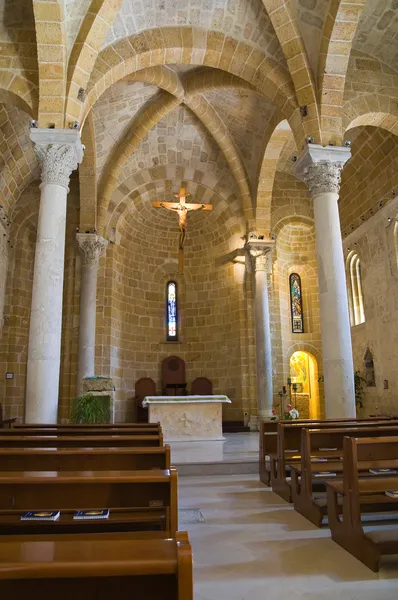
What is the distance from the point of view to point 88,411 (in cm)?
927

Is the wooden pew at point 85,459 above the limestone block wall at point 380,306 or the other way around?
the other way around

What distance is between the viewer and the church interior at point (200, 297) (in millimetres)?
3086

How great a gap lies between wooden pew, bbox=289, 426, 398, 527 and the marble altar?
18.9 feet

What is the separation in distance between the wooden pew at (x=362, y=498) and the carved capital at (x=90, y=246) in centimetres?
1192

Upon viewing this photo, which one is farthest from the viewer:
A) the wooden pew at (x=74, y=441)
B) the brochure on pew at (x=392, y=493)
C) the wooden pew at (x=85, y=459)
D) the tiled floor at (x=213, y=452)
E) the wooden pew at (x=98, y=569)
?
the tiled floor at (x=213, y=452)

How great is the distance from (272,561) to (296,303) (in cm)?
1525

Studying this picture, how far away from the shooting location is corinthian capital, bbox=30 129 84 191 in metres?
9.04

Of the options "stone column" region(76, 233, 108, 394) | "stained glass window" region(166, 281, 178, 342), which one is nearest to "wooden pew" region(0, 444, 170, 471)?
"stone column" region(76, 233, 108, 394)

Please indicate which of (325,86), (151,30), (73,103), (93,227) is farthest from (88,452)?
(93,227)

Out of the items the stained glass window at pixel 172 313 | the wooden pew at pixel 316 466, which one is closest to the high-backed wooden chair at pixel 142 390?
the stained glass window at pixel 172 313

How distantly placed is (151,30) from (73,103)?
3019mm

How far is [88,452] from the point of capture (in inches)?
136

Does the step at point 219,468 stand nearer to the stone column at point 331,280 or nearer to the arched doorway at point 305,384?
the stone column at point 331,280

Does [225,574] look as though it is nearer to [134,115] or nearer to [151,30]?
[151,30]
